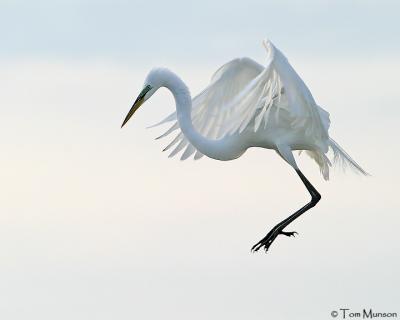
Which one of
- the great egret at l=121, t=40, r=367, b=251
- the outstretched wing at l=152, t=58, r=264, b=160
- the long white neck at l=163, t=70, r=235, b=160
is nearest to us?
the great egret at l=121, t=40, r=367, b=251

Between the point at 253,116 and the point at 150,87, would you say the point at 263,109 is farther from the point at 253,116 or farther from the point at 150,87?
the point at 150,87

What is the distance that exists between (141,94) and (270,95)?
1974 millimetres

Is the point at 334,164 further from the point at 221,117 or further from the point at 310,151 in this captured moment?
the point at 221,117

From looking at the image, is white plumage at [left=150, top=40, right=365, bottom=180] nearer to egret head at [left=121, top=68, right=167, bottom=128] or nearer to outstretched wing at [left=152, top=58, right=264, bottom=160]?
outstretched wing at [left=152, top=58, right=264, bottom=160]

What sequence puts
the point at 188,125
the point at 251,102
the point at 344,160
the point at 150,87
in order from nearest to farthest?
the point at 251,102, the point at 150,87, the point at 188,125, the point at 344,160

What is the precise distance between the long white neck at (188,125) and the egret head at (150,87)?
7 centimetres

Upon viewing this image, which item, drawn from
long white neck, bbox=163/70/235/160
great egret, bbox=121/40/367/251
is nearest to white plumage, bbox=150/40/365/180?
great egret, bbox=121/40/367/251

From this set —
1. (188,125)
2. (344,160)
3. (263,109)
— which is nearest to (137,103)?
(188,125)

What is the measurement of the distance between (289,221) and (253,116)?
1.60m

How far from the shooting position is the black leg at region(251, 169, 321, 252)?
20766 millimetres

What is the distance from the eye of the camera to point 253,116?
20609 millimetres

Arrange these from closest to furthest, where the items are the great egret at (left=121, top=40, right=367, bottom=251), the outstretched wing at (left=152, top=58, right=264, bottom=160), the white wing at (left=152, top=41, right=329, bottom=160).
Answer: the white wing at (left=152, top=41, right=329, bottom=160), the great egret at (left=121, top=40, right=367, bottom=251), the outstretched wing at (left=152, top=58, right=264, bottom=160)

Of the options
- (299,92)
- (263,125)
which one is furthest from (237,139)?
(299,92)

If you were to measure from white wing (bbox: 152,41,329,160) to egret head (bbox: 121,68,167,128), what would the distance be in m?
1.03
